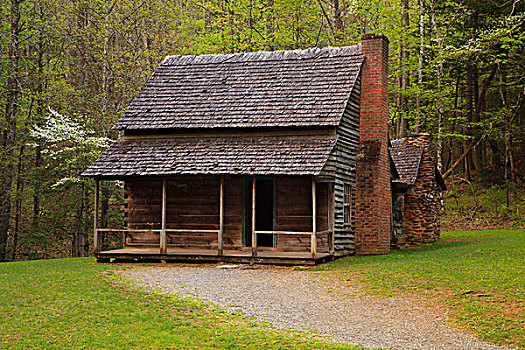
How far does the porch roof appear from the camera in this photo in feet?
55.9

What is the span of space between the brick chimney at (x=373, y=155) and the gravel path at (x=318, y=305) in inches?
197

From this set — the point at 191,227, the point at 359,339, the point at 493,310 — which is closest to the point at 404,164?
the point at 191,227

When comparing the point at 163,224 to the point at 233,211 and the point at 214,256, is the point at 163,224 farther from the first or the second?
the point at 233,211

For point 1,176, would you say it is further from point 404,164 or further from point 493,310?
point 493,310

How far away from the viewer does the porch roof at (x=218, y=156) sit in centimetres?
1705

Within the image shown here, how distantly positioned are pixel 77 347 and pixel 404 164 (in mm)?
19263

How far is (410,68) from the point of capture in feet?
114

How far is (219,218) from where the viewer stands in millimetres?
18953

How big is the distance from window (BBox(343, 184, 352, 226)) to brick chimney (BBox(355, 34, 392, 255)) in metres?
0.41

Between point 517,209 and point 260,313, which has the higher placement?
point 517,209

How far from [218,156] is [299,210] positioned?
300cm

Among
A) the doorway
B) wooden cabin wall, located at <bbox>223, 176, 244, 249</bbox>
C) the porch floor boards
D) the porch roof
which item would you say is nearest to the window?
the porch floor boards

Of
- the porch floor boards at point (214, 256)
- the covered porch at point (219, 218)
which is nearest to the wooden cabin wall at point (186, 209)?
the covered porch at point (219, 218)

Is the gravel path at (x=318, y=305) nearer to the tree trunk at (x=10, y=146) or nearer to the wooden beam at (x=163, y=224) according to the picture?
the wooden beam at (x=163, y=224)
